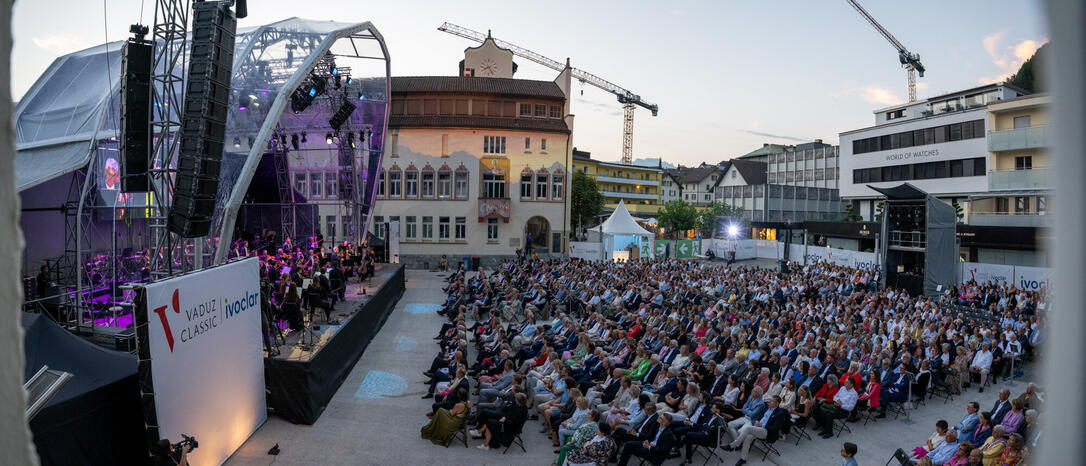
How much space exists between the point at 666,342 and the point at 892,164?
3530 cm

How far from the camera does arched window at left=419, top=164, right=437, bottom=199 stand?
129ft

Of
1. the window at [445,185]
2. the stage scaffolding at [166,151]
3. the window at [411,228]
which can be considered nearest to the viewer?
the stage scaffolding at [166,151]

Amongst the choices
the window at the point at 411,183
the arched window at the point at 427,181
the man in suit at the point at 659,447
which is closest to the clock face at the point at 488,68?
the arched window at the point at 427,181

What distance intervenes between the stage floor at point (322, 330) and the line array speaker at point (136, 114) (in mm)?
4088

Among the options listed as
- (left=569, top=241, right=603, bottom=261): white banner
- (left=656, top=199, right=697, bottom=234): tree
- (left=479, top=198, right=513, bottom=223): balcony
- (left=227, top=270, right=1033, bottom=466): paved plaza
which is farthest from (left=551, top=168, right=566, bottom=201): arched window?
(left=656, top=199, right=697, bottom=234): tree

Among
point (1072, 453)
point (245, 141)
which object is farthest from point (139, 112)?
point (1072, 453)

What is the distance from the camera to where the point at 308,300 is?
52.3 ft

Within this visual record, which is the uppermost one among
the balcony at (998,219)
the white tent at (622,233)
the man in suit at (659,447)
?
the balcony at (998,219)

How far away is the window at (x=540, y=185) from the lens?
40375mm

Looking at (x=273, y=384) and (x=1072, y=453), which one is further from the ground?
(x=1072, y=453)

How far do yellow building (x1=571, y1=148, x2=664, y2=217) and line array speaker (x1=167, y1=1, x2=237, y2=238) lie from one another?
246 ft

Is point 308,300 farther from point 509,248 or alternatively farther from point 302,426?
point 509,248

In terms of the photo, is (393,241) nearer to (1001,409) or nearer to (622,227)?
(622,227)

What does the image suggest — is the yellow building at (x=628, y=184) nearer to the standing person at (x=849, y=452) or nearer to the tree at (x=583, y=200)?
the tree at (x=583, y=200)
